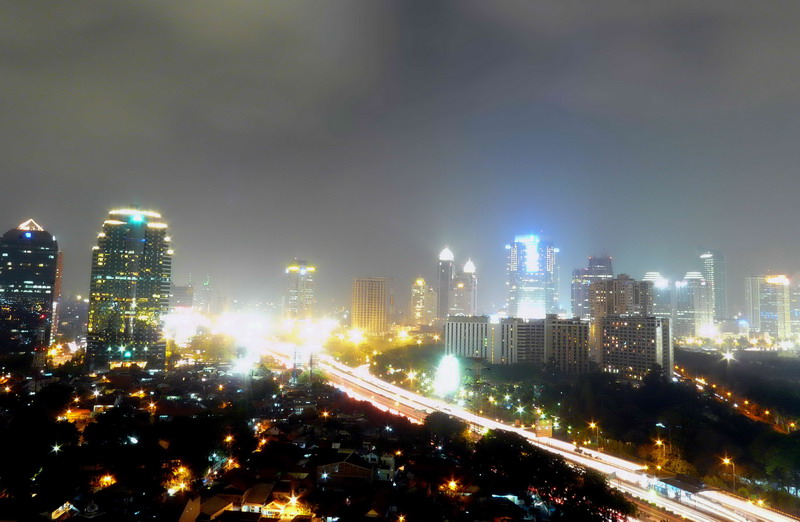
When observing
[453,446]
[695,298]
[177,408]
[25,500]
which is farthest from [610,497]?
[695,298]

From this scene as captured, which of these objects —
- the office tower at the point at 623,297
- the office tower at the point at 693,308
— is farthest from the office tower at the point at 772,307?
the office tower at the point at 623,297

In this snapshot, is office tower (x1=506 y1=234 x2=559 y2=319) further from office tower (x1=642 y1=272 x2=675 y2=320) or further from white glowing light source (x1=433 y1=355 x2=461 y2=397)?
white glowing light source (x1=433 y1=355 x2=461 y2=397)

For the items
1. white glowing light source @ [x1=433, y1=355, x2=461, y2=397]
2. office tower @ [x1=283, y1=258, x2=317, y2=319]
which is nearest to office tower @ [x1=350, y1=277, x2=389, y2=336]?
office tower @ [x1=283, y1=258, x2=317, y2=319]

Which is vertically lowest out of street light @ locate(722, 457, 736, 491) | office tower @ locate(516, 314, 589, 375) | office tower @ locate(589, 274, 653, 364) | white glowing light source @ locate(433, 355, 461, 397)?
street light @ locate(722, 457, 736, 491)

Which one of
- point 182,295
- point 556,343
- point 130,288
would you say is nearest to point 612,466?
point 556,343

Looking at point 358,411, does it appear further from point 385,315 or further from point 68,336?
point 385,315

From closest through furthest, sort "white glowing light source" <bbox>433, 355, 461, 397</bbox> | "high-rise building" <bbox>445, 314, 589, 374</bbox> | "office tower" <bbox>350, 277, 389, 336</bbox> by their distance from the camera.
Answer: "white glowing light source" <bbox>433, 355, 461, 397</bbox>
"high-rise building" <bbox>445, 314, 589, 374</bbox>
"office tower" <bbox>350, 277, 389, 336</bbox>

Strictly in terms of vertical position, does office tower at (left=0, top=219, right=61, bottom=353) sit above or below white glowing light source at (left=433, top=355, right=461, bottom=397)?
above
